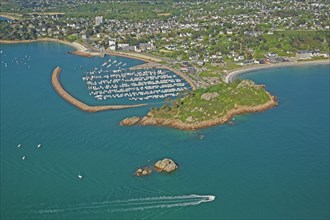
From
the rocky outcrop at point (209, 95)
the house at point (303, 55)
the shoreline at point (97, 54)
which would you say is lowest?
the shoreline at point (97, 54)

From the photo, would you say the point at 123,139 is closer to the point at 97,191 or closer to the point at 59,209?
the point at 97,191

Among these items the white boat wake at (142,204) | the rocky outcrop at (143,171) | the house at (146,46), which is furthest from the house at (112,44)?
the white boat wake at (142,204)

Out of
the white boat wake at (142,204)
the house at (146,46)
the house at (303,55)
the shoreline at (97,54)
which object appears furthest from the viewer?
the house at (146,46)

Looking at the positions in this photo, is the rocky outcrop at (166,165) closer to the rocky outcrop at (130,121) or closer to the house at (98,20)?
the rocky outcrop at (130,121)

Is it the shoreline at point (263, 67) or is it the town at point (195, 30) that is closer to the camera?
the shoreline at point (263, 67)

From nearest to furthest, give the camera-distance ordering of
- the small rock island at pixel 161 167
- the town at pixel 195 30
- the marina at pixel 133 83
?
the small rock island at pixel 161 167
the marina at pixel 133 83
the town at pixel 195 30

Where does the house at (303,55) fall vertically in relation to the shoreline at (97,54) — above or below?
above

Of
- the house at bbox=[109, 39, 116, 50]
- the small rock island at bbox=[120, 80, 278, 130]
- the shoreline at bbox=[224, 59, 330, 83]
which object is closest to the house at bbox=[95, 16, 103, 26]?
the house at bbox=[109, 39, 116, 50]

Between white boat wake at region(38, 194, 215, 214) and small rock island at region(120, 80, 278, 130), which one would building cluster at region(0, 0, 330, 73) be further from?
white boat wake at region(38, 194, 215, 214)
